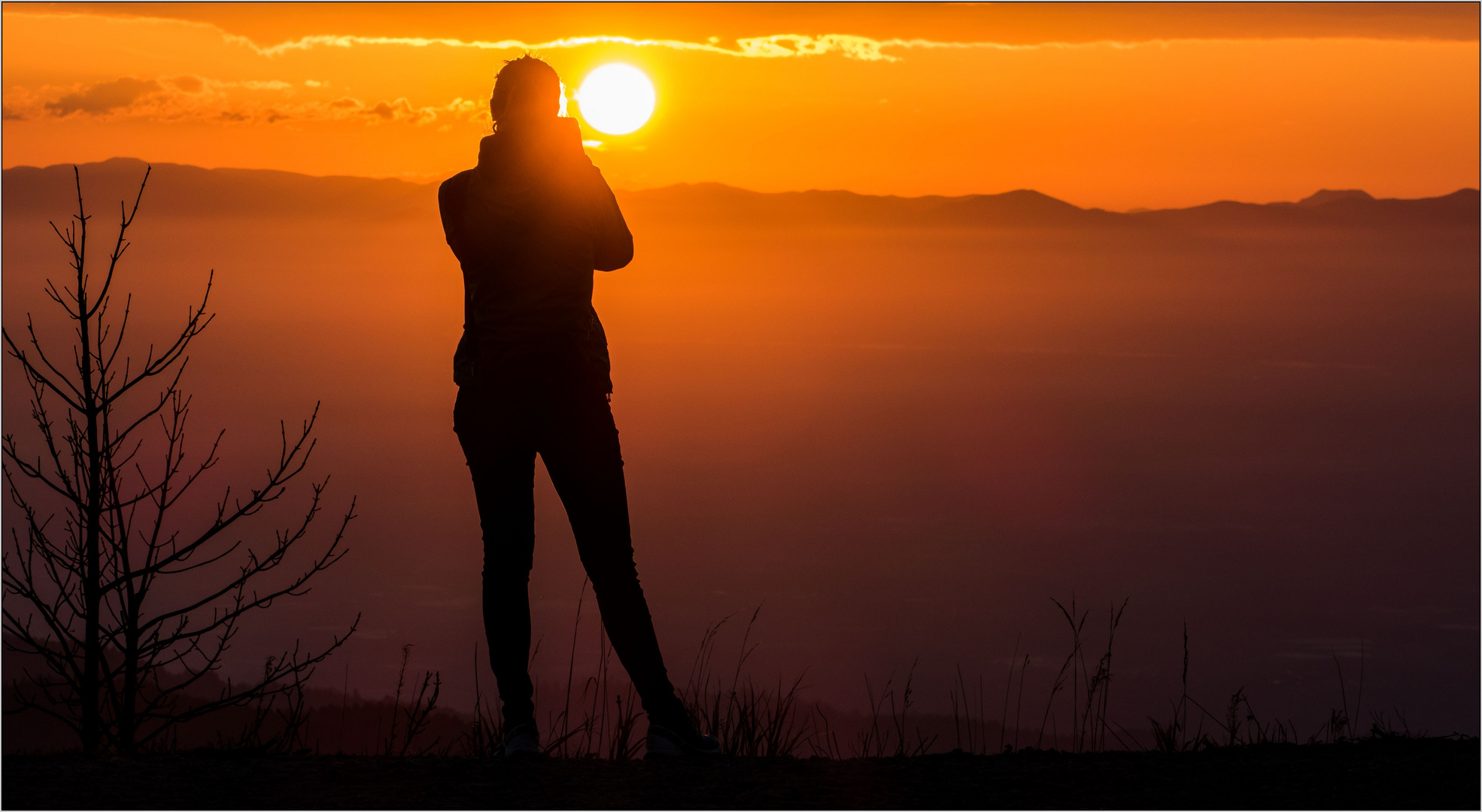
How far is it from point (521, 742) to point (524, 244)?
4.38 feet

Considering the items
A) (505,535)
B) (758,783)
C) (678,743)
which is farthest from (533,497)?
(758,783)

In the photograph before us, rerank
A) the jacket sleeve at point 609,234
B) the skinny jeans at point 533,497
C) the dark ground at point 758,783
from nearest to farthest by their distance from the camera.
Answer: the dark ground at point 758,783 → the skinny jeans at point 533,497 → the jacket sleeve at point 609,234

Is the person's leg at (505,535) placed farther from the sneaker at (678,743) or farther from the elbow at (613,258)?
the elbow at (613,258)

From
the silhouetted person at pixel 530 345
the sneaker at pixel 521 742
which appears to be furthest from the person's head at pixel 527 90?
the sneaker at pixel 521 742

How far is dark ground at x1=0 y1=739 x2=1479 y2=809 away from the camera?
11.4 feet

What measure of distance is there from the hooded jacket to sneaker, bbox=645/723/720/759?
3.20 ft

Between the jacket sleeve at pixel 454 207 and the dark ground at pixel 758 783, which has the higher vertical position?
the jacket sleeve at pixel 454 207


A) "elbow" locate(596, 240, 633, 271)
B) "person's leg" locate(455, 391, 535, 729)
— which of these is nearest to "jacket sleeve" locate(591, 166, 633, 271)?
"elbow" locate(596, 240, 633, 271)

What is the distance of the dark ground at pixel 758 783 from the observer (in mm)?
3475

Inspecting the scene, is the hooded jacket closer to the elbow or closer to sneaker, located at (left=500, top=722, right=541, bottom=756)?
the elbow

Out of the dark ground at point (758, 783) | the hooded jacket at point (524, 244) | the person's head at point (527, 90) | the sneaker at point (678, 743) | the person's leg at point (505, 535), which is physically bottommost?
the dark ground at point (758, 783)

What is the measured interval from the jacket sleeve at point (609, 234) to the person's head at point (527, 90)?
0.23 meters

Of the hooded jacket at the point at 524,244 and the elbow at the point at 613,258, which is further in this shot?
the elbow at the point at 613,258

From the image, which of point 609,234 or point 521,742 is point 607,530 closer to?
point 521,742
